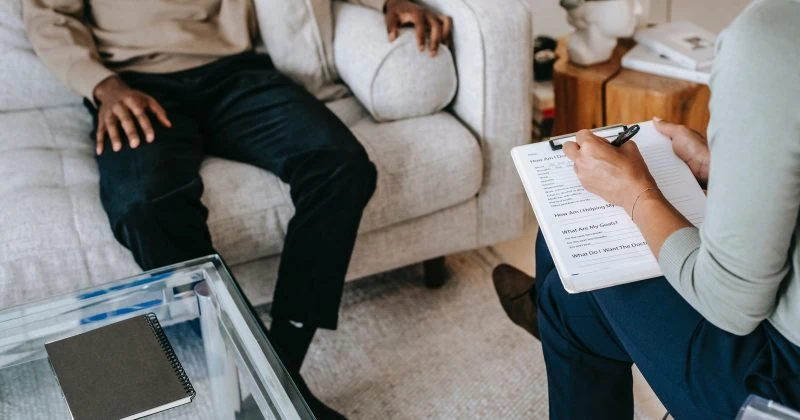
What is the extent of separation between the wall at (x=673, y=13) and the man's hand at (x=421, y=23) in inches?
41.0

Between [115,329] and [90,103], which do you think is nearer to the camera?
[115,329]

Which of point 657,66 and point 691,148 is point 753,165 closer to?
point 691,148

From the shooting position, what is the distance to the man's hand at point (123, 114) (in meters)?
1.58

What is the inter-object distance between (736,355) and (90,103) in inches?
52.6

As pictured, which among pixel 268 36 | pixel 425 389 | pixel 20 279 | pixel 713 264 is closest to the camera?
pixel 713 264

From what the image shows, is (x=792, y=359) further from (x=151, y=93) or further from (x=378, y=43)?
(x=151, y=93)

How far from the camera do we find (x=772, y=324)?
37.3 inches

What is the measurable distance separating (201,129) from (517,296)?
2.33 ft

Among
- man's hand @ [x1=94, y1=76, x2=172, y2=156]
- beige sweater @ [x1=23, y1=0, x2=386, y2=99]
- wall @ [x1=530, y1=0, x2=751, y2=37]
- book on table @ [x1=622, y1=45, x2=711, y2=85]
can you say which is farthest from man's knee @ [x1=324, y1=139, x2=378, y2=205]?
wall @ [x1=530, y1=0, x2=751, y2=37]

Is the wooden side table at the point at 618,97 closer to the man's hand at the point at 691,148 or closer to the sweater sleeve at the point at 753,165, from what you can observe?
the man's hand at the point at 691,148

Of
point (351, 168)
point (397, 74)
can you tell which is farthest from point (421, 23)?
point (351, 168)

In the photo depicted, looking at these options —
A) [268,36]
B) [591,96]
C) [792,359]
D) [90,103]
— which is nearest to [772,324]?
[792,359]

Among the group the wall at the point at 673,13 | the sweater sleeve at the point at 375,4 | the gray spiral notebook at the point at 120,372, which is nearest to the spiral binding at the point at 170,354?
the gray spiral notebook at the point at 120,372

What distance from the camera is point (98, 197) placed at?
1565 millimetres
